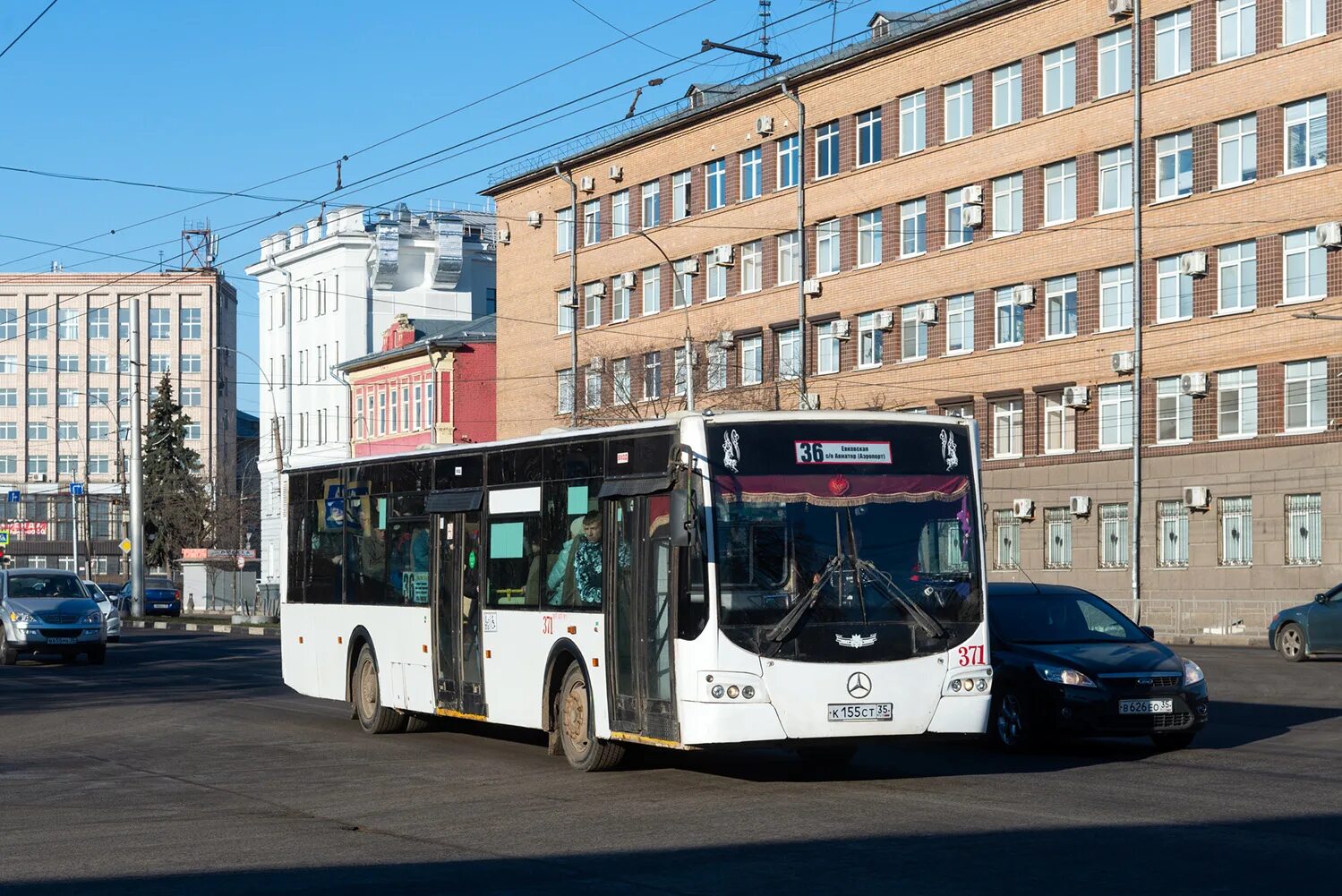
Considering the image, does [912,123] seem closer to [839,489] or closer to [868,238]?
[868,238]

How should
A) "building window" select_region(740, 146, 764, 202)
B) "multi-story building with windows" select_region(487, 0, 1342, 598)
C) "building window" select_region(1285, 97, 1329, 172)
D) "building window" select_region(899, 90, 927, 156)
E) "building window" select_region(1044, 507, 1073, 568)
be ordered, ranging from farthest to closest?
"building window" select_region(740, 146, 764, 202) → "building window" select_region(899, 90, 927, 156) → "building window" select_region(1044, 507, 1073, 568) → "multi-story building with windows" select_region(487, 0, 1342, 598) → "building window" select_region(1285, 97, 1329, 172)

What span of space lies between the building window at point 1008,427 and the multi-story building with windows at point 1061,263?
72 millimetres

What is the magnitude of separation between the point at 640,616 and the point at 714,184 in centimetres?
→ 4680

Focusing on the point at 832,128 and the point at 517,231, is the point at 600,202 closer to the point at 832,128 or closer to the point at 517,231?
the point at 517,231

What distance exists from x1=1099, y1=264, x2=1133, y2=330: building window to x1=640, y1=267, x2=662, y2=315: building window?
19.4 m

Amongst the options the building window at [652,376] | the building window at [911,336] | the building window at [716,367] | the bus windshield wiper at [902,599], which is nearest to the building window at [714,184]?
the building window at [716,367]

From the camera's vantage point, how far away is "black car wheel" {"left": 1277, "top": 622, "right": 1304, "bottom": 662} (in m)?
31.2

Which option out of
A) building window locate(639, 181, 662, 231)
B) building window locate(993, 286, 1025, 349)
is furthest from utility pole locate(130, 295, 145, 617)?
building window locate(993, 286, 1025, 349)

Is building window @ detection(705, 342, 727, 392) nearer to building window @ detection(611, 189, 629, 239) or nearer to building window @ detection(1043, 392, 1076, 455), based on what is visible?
building window @ detection(611, 189, 629, 239)

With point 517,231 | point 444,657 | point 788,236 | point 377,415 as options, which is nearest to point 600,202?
point 517,231

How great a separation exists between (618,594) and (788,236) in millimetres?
43139

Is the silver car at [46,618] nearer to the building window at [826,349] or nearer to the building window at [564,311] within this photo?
the building window at [826,349]

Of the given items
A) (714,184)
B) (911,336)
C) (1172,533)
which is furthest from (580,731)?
(714,184)

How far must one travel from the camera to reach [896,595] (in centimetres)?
1380
